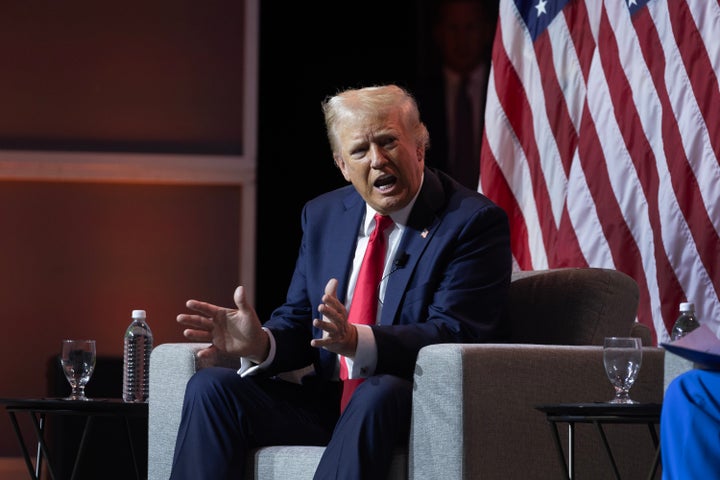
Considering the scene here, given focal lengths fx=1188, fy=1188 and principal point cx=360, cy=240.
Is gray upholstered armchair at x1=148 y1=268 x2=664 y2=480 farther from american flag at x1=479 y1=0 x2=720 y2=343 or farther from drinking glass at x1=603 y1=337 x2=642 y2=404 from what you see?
american flag at x1=479 y1=0 x2=720 y2=343

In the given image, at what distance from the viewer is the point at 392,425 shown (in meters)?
2.60

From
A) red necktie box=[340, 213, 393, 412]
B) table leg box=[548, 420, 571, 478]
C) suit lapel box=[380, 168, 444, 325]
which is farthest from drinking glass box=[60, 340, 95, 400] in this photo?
table leg box=[548, 420, 571, 478]

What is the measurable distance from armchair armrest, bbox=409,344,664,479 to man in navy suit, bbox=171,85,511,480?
9 cm

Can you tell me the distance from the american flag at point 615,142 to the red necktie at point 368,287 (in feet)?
3.24

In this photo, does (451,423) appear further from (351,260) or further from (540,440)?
(351,260)

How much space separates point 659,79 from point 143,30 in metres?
3.47

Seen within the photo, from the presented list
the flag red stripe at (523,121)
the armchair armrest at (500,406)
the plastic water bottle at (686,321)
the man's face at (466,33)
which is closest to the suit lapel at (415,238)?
the armchair armrest at (500,406)

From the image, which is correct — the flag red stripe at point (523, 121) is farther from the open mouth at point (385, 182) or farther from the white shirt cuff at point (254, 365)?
the white shirt cuff at point (254, 365)

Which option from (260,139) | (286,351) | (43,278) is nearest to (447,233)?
(286,351)

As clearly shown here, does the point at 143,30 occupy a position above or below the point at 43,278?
above

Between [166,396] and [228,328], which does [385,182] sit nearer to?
[228,328]

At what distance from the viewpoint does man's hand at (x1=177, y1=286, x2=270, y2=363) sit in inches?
110

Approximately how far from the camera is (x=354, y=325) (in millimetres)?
2775

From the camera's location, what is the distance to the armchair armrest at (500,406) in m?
2.56
